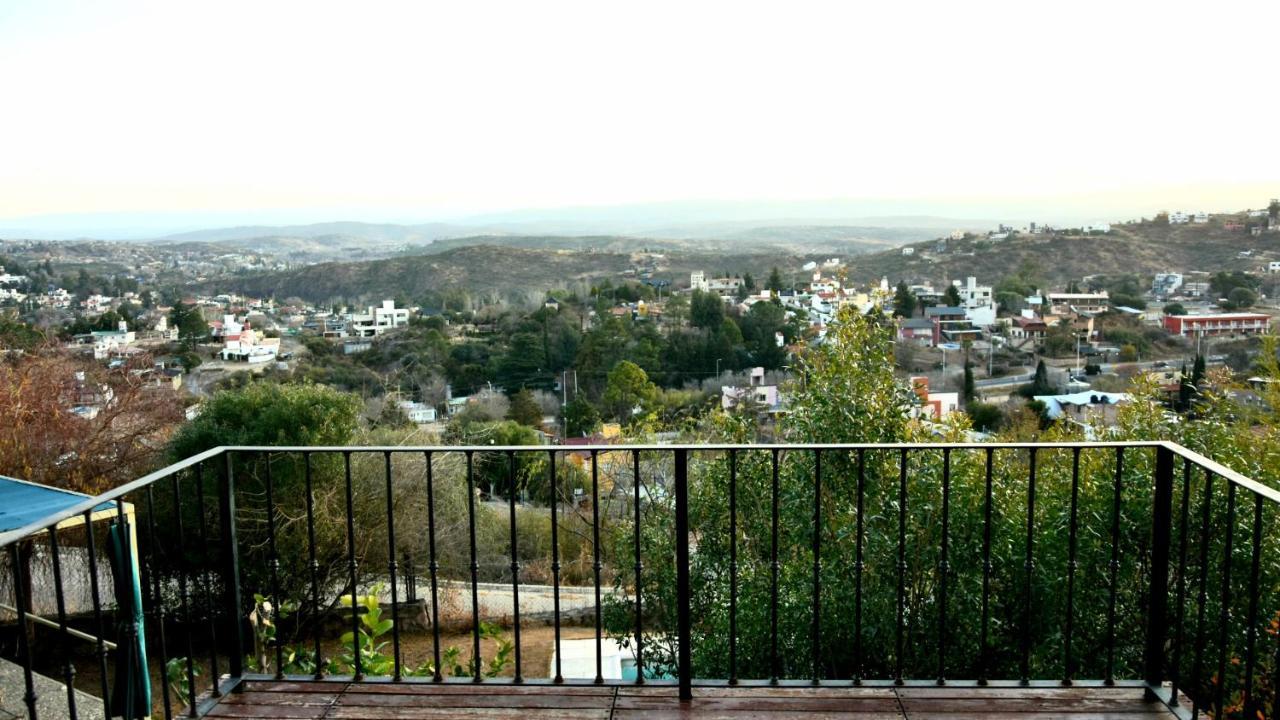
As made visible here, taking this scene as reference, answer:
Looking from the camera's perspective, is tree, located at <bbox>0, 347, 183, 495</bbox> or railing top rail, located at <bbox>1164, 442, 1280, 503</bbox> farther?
tree, located at <bbox>0, 347, 183, 495</bbox>

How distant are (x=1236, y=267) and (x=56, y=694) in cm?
2760

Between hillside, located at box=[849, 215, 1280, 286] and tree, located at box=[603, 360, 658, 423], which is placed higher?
hillside, located at box=[849, 215, 1280, 286]

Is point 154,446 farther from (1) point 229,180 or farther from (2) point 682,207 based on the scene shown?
(2) point 682,207

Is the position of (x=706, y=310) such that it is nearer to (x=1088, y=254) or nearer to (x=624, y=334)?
(x=624, y=334)

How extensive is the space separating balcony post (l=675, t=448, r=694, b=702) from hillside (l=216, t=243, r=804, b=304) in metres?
30.5

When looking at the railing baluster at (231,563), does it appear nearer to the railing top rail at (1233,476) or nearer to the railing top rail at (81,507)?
the railing top rail at (81,507)

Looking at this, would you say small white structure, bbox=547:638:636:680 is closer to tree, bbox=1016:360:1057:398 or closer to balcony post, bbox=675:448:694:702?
balcony post, bbox=675:448:694:702

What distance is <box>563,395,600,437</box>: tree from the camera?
19.3 m

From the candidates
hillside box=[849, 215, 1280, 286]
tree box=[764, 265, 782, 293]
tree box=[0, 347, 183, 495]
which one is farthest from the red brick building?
tree box=[0, 347, 183, 495]

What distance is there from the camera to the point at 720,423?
26.7 feet

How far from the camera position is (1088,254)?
31.5 metres

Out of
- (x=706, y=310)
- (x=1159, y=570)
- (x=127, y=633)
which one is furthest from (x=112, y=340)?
(x=1159, y=570)

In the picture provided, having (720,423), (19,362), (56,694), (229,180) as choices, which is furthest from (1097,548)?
(229,180)

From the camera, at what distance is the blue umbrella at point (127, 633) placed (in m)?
2.32
